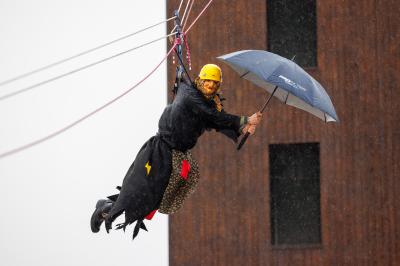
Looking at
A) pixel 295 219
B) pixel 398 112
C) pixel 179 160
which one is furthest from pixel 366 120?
pixel 179 160

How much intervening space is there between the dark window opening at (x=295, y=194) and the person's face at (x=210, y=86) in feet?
21.8

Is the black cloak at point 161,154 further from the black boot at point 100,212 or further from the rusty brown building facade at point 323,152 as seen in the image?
the rusty brown building facade at point 323,152

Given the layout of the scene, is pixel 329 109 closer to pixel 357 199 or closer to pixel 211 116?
pixel 211 116

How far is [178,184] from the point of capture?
8.65m

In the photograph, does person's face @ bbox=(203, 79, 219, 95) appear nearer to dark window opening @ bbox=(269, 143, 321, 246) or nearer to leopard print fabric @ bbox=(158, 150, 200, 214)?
leopard print fabric @ bbox=(158, 150, 200, 214)

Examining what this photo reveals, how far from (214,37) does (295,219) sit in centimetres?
297

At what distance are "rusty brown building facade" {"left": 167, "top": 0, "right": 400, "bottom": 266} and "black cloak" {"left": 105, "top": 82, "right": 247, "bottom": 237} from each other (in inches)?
232

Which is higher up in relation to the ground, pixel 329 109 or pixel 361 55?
pixel 361 55

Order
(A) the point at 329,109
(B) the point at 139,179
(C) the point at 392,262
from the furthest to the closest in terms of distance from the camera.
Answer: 1. (C) the point at 392,262
2. (B) the point at 139,179
3. (A) the point at 329,109

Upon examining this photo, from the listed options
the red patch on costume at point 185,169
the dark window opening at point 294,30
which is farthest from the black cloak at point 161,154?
the dark window opening at point 294,30

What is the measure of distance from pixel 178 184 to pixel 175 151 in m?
0.30

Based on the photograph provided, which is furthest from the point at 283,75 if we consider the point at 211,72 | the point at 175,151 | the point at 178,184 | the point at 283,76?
the point at 178,184

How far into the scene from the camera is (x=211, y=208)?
571 inches

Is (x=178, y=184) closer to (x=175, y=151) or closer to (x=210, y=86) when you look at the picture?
(x=175, y=151)
